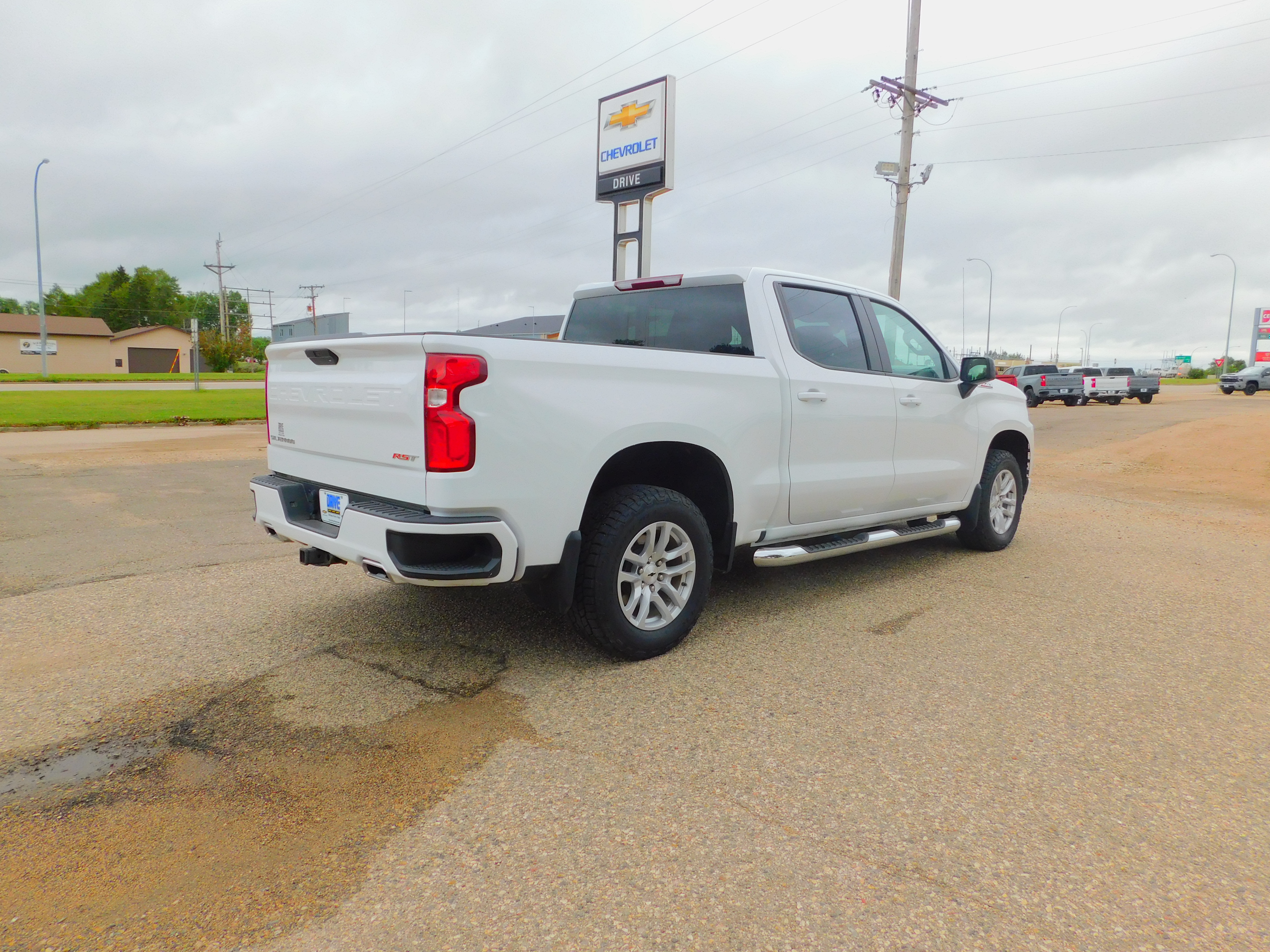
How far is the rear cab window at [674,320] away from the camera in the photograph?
15.3 feet

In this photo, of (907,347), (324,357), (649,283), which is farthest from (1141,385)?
(324,357)

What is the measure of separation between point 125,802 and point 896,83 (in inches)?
897

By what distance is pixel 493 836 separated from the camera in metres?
2.54

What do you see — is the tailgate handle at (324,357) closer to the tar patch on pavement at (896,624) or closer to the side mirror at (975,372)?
the tar patch on pavement at (896,624)

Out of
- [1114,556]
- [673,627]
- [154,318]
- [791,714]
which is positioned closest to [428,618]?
[673,627]

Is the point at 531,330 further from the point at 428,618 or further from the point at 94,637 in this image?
the point at 94,637

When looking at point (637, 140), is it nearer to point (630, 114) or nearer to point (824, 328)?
point (630, 114)

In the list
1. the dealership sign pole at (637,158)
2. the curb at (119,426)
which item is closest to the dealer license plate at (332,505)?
the dealership sign pole at (637,158)

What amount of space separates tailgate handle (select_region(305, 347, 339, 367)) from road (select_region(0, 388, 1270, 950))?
1412 millimetres

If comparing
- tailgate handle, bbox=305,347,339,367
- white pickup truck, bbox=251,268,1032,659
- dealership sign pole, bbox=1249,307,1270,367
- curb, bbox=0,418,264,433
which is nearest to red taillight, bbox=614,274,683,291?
white pickup truck, bbox=251,268,1032,659

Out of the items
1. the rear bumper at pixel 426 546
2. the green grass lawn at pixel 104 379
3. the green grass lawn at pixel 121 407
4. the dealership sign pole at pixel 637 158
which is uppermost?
the dealership sign pole at pixel 637 158

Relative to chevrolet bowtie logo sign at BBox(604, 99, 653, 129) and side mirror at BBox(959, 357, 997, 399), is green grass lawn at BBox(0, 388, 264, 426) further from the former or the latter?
side mirror at BBox(959, 357, 997, 399)

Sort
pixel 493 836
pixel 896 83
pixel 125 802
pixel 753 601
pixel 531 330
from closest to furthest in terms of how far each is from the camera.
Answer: pixel 493 836 → pixel 125 802 → pixel 753 601 → pixel 531 330 → pixel 896 83

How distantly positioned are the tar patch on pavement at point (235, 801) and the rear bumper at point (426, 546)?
566 millimetres
